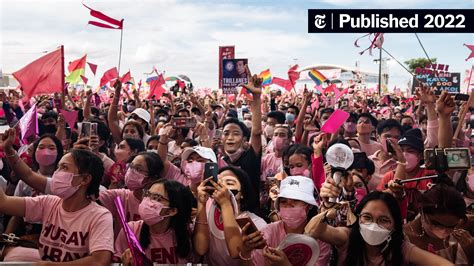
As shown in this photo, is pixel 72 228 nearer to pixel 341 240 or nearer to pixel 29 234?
pixel 29 234

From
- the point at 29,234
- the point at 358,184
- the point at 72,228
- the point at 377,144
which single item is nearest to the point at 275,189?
the point at 358,184

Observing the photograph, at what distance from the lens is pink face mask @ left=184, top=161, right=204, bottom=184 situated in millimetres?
4152

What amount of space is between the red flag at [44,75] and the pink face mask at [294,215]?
500 centimetres

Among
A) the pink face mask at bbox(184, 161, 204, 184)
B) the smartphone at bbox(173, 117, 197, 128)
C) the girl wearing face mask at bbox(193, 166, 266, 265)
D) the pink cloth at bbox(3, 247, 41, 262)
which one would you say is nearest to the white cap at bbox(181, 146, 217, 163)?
the pink face mask at bbox(184, 161, 204, 184)

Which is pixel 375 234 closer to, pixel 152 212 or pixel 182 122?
pixel 152 212

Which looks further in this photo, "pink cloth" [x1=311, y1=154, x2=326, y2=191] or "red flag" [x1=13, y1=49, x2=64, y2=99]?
"red flag" [x1=13, y1=49, x2=64, y2=99]

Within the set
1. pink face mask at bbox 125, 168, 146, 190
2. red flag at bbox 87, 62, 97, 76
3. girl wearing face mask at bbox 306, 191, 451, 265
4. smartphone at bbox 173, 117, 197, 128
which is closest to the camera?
A: girl wearing face mask at bbox 306, 191, 451, 265

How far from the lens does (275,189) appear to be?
379cm

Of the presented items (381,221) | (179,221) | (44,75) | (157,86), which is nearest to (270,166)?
(179,221)

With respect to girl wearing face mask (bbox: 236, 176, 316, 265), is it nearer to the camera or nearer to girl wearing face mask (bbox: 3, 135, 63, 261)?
the camera

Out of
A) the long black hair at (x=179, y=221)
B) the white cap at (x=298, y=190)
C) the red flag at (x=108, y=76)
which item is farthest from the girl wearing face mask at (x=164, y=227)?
the red flag at (x=108, y=76)

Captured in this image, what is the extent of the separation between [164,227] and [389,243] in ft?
4.20

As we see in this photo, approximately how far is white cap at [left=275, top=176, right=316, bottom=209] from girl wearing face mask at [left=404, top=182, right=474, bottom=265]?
0.63m

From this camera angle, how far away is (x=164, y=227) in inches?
128
